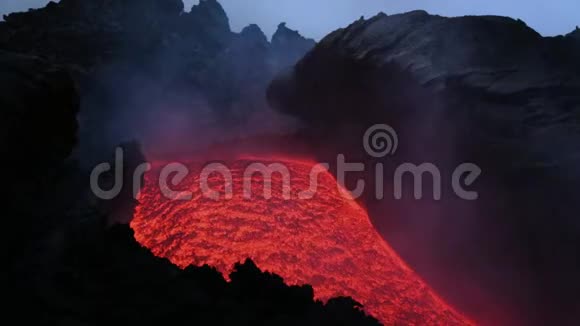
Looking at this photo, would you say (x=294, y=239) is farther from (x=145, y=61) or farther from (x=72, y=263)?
(x=145, y=61)

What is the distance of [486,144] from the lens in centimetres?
841

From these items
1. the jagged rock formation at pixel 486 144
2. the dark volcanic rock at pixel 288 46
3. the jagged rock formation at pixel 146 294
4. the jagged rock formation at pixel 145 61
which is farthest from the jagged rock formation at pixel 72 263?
the dark volcanic rock at pixel 288 46

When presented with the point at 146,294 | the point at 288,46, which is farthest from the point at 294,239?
the point at 288,46

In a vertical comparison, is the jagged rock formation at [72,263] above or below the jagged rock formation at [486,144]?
below

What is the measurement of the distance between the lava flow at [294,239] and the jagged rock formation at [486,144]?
0.66 m

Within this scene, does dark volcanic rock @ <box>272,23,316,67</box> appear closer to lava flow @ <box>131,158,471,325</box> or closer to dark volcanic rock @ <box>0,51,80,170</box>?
lava flow @ <box>131,158,471,325</box>

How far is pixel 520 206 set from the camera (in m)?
8.07

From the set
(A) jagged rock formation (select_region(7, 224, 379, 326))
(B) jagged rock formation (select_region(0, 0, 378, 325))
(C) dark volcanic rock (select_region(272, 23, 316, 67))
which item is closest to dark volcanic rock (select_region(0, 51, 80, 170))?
(B) jagged rock formation (select_region(0, 0, 378, 325))

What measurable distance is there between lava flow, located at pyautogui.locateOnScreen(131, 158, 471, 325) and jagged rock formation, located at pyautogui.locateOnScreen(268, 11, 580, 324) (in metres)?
0.66

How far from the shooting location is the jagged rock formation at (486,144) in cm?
771

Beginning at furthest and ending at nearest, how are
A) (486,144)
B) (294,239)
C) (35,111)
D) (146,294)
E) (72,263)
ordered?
(294,239), (486,144), (35,111), (72,263), (146,294)

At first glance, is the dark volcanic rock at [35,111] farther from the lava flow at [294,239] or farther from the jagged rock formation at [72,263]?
the lava flow at [294,239]

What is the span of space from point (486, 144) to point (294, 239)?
5942 millimetres

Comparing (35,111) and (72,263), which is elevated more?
(35,111)
